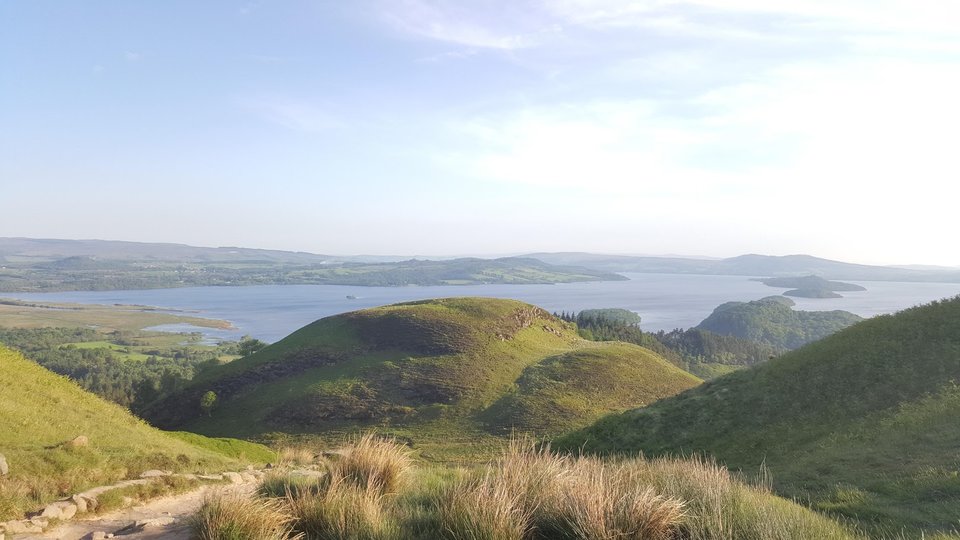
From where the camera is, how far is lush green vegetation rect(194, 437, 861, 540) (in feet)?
17.8

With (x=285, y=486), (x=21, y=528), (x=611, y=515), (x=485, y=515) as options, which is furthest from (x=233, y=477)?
(x=611, y=515)

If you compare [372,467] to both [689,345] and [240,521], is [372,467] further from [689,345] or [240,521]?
[689,345]

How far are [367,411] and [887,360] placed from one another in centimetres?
3669

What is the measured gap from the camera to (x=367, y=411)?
1794 inches

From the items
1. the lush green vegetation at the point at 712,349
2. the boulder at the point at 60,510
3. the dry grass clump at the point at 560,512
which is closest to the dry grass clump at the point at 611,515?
the dry grass clump at the point at 560,512

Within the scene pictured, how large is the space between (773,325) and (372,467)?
20962 cm

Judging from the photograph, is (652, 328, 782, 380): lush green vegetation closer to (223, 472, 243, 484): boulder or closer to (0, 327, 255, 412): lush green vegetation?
(0, 327, 255, 412): lush green vegetation

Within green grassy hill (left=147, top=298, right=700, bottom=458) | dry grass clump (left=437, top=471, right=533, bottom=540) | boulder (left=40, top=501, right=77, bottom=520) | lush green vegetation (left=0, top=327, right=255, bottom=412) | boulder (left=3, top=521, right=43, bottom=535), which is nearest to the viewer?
dry grass clump (left=437, top=471, right=533, bottom=540)

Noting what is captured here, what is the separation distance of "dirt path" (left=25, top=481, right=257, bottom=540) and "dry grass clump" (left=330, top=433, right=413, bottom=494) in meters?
1.57

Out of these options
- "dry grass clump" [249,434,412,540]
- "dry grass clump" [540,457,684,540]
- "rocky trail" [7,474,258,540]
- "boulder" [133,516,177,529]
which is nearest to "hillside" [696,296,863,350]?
"dry grass clump" [249,434,412,540]

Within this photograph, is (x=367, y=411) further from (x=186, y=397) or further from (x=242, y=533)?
(x=242, y=533)

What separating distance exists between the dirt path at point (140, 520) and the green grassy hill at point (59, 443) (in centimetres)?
90

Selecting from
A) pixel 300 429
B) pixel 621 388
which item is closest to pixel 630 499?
pixel 300 429

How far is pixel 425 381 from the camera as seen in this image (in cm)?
5028
